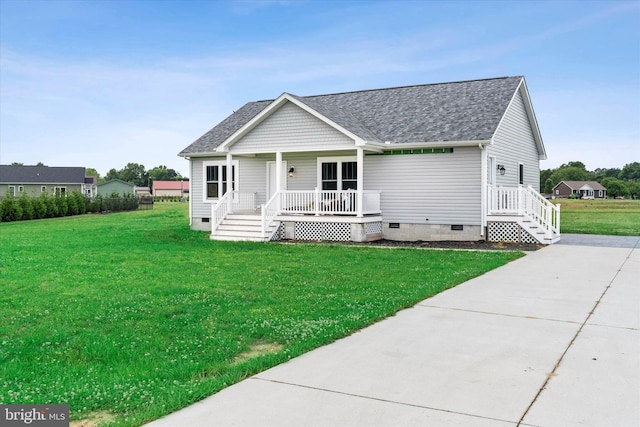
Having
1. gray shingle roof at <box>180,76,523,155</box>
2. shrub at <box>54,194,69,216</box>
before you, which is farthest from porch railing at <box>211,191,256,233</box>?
shrub at <box>54,194,69,216</box>

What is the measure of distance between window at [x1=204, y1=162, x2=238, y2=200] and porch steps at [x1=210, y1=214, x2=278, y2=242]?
8.89 feet

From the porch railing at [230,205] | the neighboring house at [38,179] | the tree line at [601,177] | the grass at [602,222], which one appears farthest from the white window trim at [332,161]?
the tree line at [601,177]

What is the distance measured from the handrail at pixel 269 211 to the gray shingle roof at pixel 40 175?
53.8 meters

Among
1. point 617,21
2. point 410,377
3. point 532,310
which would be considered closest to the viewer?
point 410,377

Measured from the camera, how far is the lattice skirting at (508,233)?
53.9ft

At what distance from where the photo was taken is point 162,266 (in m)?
11.7

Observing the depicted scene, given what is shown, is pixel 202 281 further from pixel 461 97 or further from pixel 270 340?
pixel 461 97

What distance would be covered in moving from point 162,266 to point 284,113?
8.25 meters

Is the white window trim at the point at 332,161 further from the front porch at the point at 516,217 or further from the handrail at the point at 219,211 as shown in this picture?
the front porch at the point at 516,217

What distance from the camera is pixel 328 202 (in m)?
17.9

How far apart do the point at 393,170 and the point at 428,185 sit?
1402 millimetres

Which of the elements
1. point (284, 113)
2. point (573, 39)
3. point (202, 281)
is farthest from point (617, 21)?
point (202, 281)

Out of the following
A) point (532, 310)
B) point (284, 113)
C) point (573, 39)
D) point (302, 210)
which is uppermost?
point (573, 39)

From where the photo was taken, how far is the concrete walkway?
11.9ft
